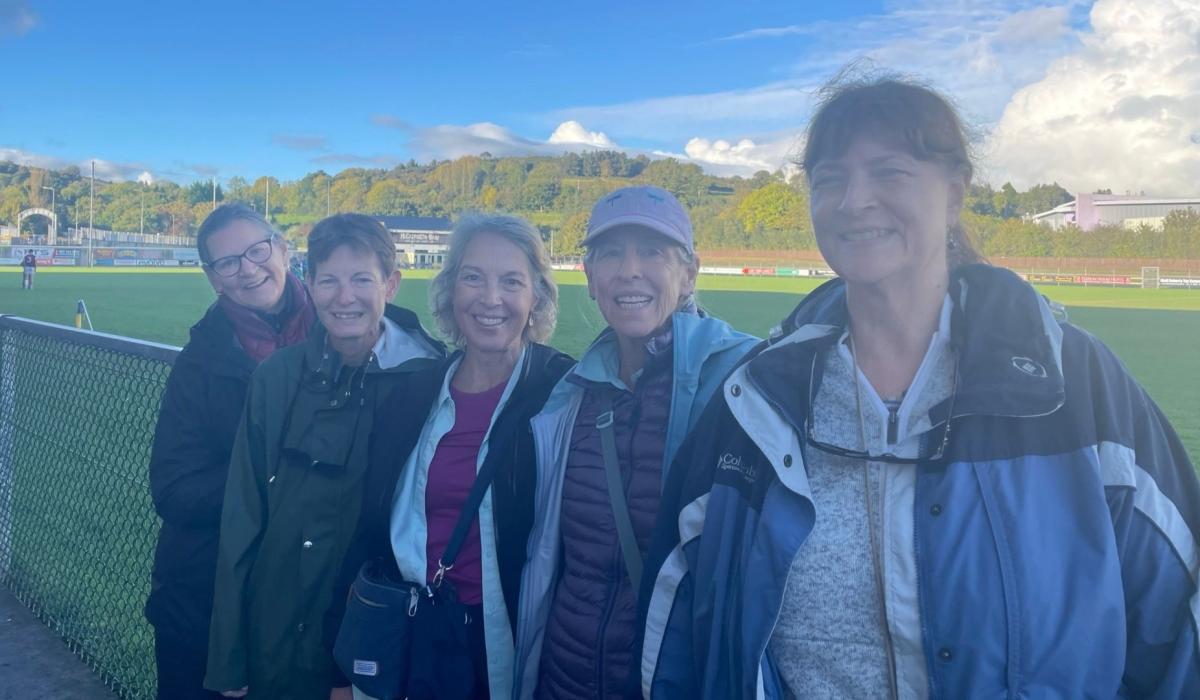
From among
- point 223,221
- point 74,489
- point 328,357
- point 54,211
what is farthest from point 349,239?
point 54,211

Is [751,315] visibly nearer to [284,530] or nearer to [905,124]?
[284,530]

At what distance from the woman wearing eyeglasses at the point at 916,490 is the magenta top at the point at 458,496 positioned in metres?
0.70

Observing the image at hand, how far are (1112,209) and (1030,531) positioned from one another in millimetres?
109748

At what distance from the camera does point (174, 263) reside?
77062 millimetres

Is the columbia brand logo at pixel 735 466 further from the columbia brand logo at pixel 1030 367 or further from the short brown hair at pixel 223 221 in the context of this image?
the short brown hair at pixel 223 221

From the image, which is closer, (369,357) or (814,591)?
(814,591)

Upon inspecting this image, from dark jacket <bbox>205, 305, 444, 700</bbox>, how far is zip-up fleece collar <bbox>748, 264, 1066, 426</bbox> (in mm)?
1334

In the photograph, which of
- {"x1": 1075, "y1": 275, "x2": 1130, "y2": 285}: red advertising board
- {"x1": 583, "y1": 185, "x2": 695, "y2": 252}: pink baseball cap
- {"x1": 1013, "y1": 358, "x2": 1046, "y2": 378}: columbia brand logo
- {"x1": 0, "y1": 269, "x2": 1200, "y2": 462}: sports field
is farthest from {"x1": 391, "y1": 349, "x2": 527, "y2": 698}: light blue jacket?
{"x1": 1075, "y1": 275, "x2": 1130, "y2": 285}: red advertising board

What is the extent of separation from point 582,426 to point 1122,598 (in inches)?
48.5

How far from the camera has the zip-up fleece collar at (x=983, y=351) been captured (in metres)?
1.50

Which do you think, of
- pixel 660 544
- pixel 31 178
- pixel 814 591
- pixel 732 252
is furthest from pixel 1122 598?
pixel 31 178

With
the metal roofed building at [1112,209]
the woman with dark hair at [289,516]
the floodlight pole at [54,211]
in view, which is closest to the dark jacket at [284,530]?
the woman with dark hair at [289,516]

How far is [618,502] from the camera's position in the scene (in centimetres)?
213

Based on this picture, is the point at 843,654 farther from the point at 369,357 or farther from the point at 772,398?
the point at 369,357
